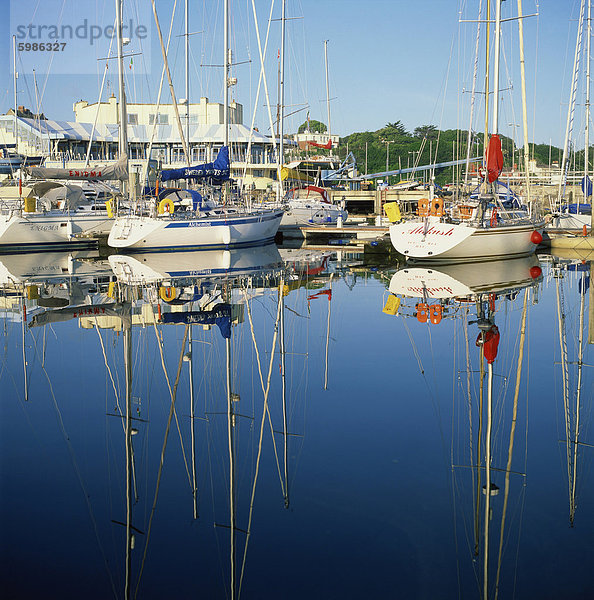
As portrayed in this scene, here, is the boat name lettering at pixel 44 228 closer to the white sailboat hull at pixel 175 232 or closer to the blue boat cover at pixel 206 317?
the white sailboat hull at pixel 175 232

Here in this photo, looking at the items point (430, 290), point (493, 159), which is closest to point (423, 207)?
point (493, 159)

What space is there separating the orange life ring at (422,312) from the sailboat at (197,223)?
13699 millimetres

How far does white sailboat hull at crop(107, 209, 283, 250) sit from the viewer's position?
2742 cm

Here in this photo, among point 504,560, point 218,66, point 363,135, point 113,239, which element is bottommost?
point 504,560

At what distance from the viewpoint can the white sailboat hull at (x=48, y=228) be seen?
1134 inches

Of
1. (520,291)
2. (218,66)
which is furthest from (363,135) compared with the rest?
(520,291)

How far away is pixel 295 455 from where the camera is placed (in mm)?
7246

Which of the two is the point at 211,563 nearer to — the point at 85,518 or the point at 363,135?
the point at 85,518

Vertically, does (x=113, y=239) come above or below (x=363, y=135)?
below

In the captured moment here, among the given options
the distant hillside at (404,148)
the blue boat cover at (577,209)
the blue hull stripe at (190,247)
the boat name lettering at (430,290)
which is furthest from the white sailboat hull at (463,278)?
the distant hillside at (404,148)

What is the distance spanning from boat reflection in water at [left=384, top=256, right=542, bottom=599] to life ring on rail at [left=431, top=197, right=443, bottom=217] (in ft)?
11.8

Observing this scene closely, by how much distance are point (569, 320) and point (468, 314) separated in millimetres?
1943

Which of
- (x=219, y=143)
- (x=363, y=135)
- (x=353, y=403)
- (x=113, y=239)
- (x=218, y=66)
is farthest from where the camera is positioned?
(x=363, y=135)

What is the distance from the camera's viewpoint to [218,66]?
3147 cm
